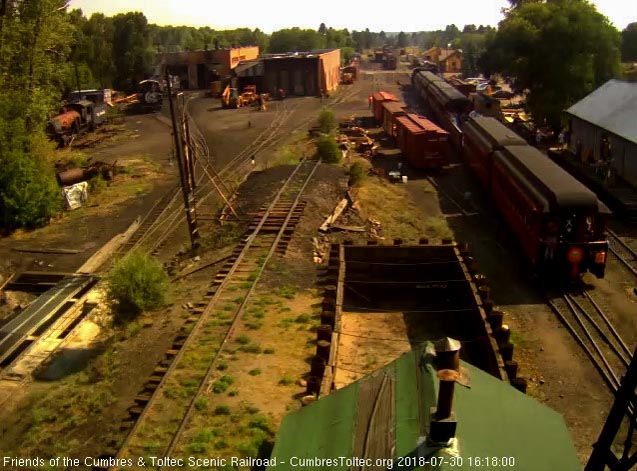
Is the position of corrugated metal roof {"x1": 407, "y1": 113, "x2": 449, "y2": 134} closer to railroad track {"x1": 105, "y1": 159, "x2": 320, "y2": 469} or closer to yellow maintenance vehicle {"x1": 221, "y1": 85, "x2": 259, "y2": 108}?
railroad track {"x1": 105, "y1": 159, "x2": 320, "y2": 469}

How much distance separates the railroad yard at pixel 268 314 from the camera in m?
9.96

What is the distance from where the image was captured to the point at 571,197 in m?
15.0

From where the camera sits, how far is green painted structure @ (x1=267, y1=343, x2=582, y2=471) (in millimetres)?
4930

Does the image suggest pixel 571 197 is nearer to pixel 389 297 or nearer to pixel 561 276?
pixel 561 276

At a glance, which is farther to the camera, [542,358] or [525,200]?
[525,200]

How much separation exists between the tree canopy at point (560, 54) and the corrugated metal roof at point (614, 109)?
427 centimetres

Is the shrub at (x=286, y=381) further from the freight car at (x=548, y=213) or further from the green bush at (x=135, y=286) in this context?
the freight car at (x=548, y=213)

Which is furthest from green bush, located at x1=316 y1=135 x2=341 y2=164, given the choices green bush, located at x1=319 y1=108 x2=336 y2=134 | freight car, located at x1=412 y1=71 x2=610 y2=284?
freight car, located at x1=412 y1=71 x2=610 y2=284

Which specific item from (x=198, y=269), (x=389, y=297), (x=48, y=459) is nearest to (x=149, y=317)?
(x=198, y=269)

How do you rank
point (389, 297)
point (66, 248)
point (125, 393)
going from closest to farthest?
point (125, 393) < point (389, 297) < point (66, 248)

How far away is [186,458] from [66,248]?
45.8ft

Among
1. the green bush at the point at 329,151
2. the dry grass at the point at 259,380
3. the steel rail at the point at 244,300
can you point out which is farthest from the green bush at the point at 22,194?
the dry grass at the point at 259,380

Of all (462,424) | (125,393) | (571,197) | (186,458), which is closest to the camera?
(462,424)

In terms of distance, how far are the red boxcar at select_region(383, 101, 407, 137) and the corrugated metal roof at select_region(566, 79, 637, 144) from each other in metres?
9.48
